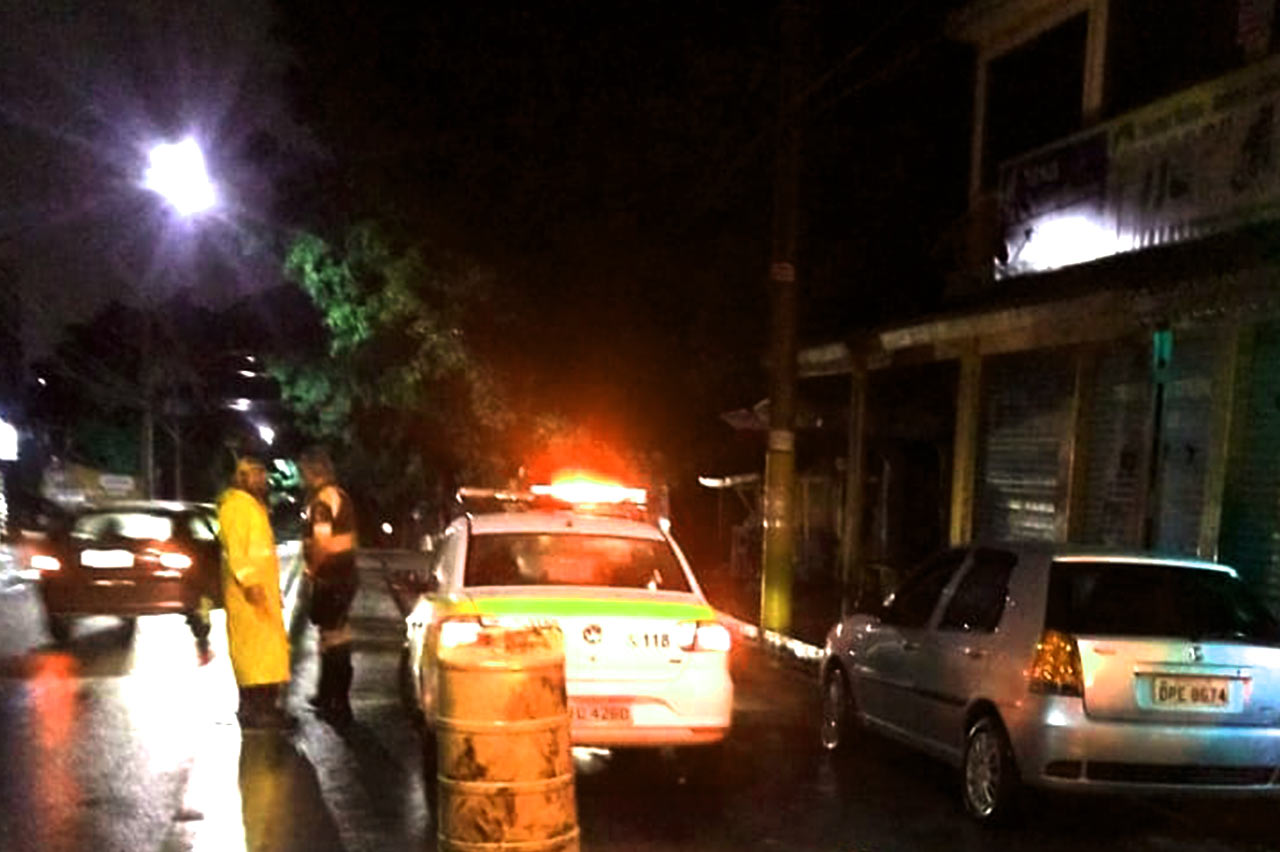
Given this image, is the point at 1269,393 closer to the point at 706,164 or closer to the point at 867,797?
the point at 867,797

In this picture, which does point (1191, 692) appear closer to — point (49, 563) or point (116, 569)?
point (116, 569)

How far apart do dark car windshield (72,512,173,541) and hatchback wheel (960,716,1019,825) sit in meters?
9.61

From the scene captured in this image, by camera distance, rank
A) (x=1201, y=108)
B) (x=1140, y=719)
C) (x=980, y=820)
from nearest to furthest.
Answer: (x=1140, y=719) → (x=980, y=820) → (x=1201, y=108)

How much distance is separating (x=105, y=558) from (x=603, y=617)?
830 centimetres

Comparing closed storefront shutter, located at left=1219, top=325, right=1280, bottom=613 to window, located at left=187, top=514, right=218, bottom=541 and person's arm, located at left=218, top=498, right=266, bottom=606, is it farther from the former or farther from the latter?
window, located at left=187, top=514, right=218, bottom=541

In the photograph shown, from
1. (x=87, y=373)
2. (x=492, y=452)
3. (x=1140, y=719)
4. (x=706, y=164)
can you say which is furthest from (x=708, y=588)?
(x=87, y=373)

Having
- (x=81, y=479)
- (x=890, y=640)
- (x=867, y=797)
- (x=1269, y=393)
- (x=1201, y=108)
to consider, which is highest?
(x=1201, y=108)

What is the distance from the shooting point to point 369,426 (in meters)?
32.0

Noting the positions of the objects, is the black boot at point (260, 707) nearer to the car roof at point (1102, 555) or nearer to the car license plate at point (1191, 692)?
the car roof at point (1102, 555)

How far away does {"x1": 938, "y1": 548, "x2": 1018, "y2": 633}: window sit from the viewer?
8172 mm

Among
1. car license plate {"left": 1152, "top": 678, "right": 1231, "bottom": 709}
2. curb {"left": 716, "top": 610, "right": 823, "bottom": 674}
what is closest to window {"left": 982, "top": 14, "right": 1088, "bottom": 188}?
curb {"left": 716, "top": 610, "right": 823, "bottom": 674}

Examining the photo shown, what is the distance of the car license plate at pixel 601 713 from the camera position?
8000 mm

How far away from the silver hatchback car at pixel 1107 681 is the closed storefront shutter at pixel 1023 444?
6087mm

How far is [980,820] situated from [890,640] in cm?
161
